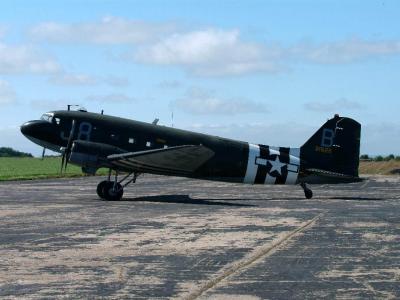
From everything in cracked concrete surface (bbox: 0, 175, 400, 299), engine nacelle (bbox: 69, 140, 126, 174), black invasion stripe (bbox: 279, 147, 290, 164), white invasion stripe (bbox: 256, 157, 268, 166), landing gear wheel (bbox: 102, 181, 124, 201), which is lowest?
cracked concrete surface (bbox: 0, 175, 400, 299)

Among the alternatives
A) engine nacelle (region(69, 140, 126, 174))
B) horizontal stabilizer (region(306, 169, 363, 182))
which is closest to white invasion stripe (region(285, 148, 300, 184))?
horizontal stabilizer (region(306, 169, 363, 182))

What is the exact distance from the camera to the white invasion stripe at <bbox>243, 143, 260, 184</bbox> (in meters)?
33.8

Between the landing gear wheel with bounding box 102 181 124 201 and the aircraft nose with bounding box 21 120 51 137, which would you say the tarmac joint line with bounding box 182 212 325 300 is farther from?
the aircraft nose with bounding box 21 120 51 137

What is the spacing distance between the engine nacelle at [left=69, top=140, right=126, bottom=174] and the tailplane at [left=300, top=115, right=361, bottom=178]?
9617 millimetres

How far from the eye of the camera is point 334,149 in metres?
35.3

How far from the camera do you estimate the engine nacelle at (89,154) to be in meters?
30.8

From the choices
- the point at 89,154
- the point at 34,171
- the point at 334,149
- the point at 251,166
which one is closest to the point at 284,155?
the point at 251,166

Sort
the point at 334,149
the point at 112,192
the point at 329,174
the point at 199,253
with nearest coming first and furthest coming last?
the point at 199,253
the point at 112,192
the point at 329,174
the point at 334,149

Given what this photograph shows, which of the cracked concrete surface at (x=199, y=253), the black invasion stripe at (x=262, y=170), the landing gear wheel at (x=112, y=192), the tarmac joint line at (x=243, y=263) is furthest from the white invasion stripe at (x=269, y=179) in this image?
the tarmac joint line at (x=243, y=263)

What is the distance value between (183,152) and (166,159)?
121 centimetres

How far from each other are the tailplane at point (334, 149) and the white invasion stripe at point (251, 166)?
2493 millimetres

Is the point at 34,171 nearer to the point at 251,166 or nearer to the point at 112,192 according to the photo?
the point at 251,166

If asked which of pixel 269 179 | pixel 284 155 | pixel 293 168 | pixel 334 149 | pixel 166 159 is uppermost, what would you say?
pixel 334 149

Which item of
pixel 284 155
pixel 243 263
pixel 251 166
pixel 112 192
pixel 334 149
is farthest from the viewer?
pixel 334 149
